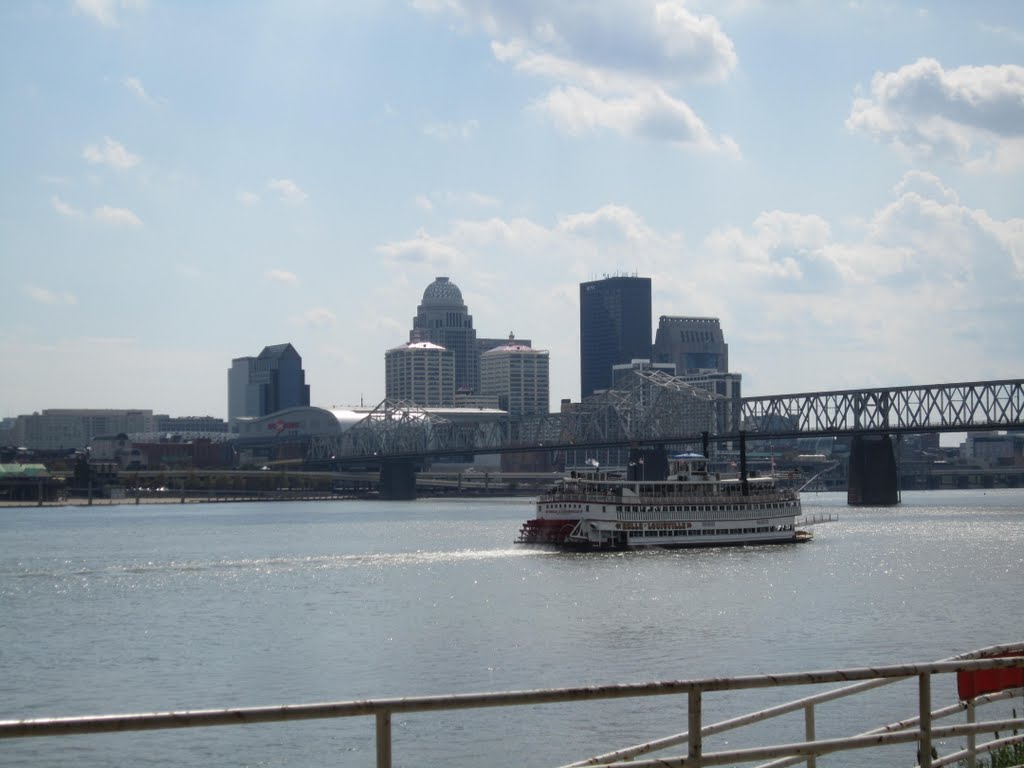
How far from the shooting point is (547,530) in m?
105

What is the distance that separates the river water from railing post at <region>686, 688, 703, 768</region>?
20810 mm

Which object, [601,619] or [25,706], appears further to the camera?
[601,619]

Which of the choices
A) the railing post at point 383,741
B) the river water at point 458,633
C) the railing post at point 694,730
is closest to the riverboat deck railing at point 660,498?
the river water at point 458,633

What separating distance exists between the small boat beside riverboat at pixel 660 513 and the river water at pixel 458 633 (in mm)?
3126

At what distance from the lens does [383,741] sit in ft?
34.2

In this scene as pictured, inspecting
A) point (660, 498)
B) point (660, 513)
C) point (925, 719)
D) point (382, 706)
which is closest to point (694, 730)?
point (925, 719)

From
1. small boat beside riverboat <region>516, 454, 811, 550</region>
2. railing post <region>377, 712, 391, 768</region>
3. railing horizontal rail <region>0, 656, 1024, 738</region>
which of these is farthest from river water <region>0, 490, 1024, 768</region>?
railing post <region>377, 712, 391, 768</region>

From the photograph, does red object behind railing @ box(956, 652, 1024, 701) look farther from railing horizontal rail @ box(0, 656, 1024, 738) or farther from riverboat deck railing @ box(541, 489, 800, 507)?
riverboat deck railing @ box(541, 489, 800, 507)

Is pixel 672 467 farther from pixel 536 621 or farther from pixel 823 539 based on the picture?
pixel 536 621

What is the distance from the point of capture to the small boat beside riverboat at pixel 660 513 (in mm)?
104000

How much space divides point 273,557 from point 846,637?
5685 cm

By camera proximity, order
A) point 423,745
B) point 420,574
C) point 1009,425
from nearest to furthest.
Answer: point 423,745 < point 420,574 < point 1009,425

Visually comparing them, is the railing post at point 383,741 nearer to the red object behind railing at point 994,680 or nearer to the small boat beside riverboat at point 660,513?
the red object behind railing at point 994,680

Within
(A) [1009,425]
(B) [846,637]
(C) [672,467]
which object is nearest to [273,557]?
(C) [672,467]
